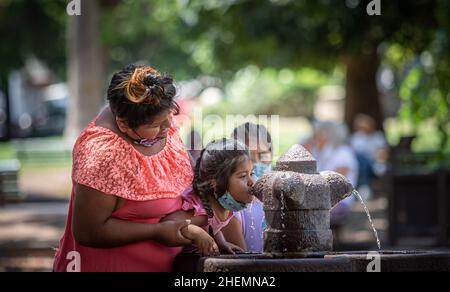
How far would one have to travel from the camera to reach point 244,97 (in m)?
41.9

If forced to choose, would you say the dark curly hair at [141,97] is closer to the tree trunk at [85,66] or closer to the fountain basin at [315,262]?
the fountain basin at [315,262]

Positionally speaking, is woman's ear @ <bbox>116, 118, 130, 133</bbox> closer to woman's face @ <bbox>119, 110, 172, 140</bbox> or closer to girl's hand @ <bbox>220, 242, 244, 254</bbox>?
woman's face @ <bbox>119, 110, 172, 140</bbox>

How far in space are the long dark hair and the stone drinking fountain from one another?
26cm

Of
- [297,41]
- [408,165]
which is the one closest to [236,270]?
[408,165]

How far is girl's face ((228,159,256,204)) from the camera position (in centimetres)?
503

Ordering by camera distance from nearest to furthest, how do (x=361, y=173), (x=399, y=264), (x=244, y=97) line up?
(x=399, y=264)
(x=361, y=173)
(x=244, y=97)

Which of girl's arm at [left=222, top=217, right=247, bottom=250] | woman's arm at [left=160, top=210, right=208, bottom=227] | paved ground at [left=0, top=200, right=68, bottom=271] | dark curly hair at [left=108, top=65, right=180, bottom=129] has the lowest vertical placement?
paved ground at [left=0, top=200, right=68, bottom=271]

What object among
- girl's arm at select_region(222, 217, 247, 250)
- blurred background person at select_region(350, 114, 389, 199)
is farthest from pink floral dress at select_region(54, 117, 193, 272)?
blurred background person at select_region(350, 114, 389, 199)

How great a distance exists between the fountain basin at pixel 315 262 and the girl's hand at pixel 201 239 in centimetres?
4

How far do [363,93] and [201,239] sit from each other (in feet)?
69.1

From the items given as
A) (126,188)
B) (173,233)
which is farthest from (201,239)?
(126,188)

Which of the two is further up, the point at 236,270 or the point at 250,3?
the point at 250,3
